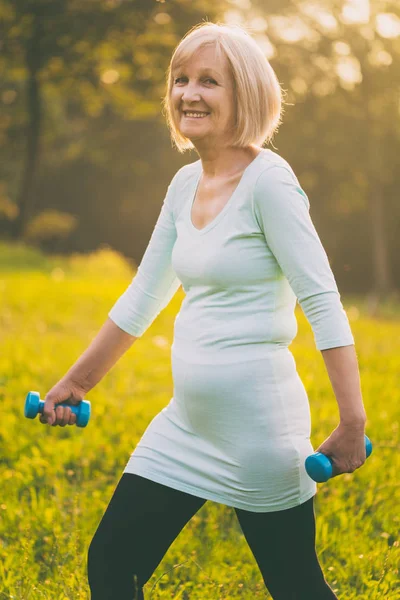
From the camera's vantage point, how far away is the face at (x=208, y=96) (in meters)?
2.18

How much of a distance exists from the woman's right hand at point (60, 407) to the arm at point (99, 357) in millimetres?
22

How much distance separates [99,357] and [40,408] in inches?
9.4

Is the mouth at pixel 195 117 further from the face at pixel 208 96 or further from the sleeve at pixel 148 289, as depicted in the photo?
the sleeve at pixel 148 289

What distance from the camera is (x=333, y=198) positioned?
30.4m

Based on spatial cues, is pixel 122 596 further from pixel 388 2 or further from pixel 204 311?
pixel 388 2

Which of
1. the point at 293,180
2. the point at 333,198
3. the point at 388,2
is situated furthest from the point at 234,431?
the point at 333,198

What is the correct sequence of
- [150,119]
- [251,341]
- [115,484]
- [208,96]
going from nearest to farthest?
[251,341] < [208,96] < [115,484] < [150,119]

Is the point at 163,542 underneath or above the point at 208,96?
underneath

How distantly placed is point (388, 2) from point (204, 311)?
2121 centimetres

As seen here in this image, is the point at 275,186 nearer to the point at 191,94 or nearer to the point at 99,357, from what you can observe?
the point at 191,94

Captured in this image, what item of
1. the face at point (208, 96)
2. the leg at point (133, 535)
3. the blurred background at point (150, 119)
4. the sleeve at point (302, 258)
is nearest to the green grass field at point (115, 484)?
the leg at point (133, 535)

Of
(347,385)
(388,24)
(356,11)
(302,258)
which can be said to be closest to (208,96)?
(302,258)

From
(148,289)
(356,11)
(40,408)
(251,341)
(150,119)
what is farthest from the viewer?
(150,119)

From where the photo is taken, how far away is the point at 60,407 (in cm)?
243
